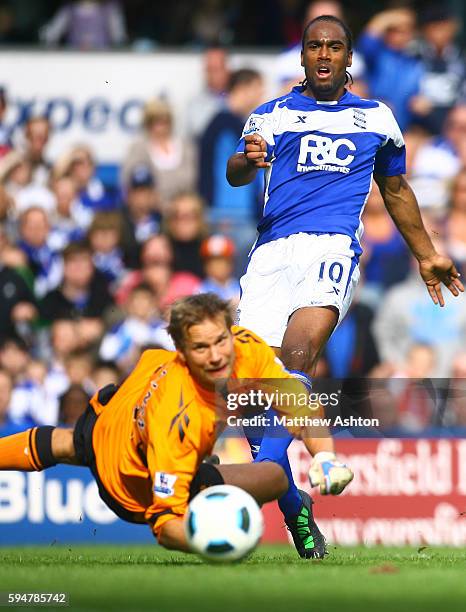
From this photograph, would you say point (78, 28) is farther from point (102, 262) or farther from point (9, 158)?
point (102, 262)

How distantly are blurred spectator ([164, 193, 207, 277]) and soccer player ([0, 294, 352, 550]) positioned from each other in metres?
5.82

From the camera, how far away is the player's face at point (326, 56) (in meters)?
7.60

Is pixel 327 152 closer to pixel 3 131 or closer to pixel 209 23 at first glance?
pixel 3 131

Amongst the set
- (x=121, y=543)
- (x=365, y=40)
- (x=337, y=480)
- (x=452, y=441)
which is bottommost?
(x=121, y=543)

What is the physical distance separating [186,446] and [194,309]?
2.10ft

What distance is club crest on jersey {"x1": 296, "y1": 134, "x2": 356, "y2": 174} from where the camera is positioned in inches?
305

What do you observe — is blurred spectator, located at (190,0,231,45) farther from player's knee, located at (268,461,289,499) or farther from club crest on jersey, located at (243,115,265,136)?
player's knee, located at (268,461,289,499)

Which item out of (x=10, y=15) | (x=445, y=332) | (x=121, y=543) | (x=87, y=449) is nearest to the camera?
(x=87, y=449)

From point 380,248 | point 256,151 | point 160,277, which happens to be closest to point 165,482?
point 256,151

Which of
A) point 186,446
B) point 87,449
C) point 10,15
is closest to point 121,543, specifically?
point 87,449

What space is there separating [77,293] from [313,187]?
208 inches

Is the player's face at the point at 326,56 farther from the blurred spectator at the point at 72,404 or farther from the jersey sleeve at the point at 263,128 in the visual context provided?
the blurred spectator at the point at 72,404

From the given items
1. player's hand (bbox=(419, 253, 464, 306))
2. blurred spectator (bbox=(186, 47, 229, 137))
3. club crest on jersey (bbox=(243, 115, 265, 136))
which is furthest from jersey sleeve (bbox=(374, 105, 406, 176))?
blurred spectator (bbox=(186, 47, 229, 137))

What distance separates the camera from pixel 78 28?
14203 mm
